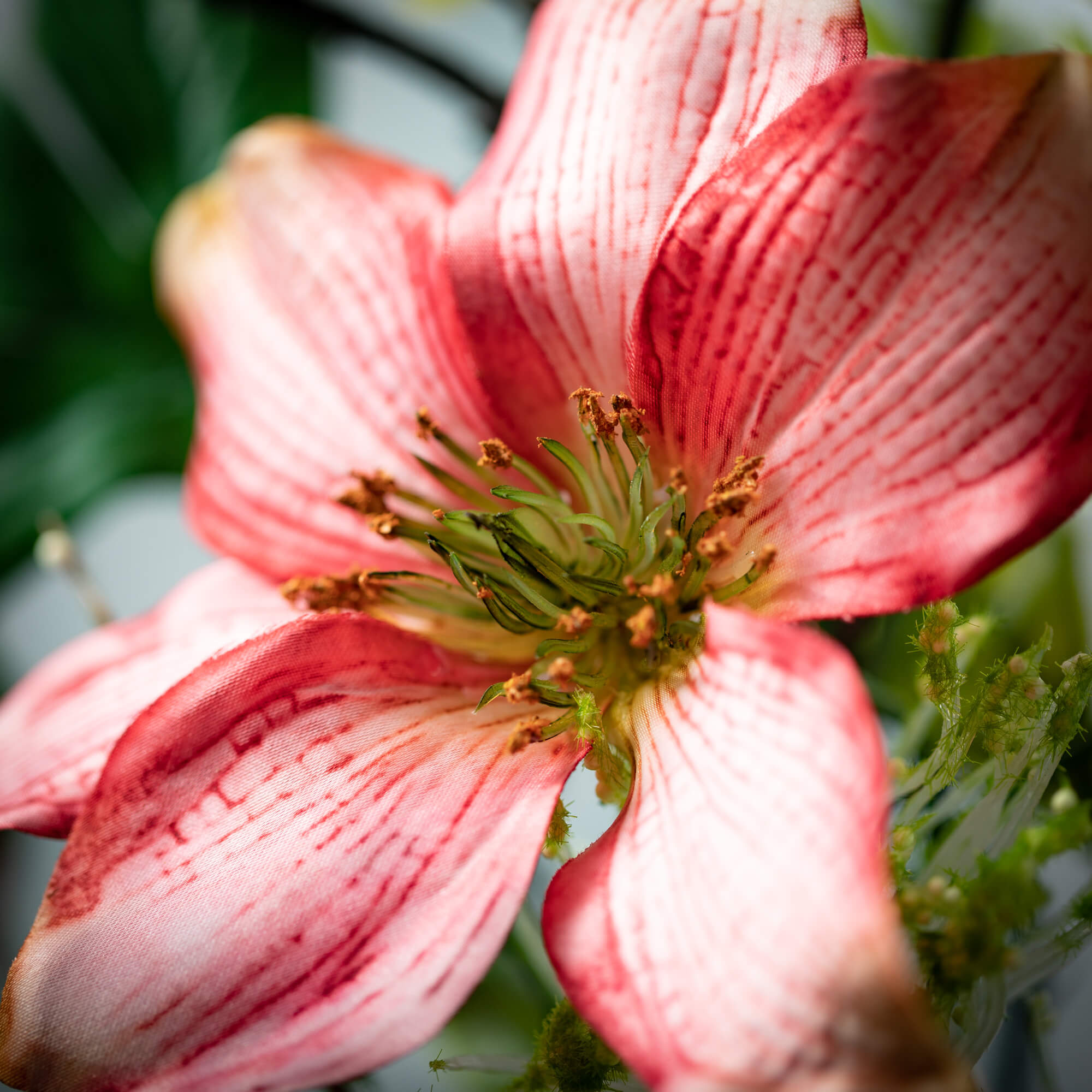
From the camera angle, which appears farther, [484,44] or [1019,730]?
[484,44]

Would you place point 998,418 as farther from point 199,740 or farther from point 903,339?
point 199,740

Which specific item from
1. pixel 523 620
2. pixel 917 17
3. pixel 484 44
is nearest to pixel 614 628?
pixel 523 620

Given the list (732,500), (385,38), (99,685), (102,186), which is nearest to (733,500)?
(732,500)

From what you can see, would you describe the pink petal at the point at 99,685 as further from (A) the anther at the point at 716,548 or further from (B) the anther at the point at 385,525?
(A) the anther at the point at 716,548

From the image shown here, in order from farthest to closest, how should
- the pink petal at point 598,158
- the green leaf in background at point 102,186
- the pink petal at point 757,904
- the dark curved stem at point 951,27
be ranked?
1. the green leaf in background at point 102,186
2. the dark curved stem at point 951,27
3. the pink petal at point 598,158
4. the pink petal at point 757,904

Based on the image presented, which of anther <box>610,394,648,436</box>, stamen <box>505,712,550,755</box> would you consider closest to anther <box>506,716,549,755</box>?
stamen <box>505,712,550,755</box>

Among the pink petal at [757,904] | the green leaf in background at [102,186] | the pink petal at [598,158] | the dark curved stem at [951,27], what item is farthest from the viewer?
the green leaf in background at [102,186]

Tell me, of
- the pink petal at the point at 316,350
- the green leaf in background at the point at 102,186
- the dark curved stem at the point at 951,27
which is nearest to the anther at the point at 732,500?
the pink petal at the point at 316,350

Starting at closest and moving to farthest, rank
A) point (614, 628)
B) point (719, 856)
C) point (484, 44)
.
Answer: point (719, 856), point (614, 628), point (484, 44)
